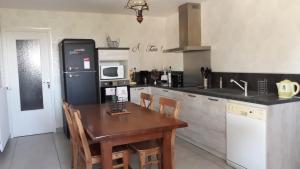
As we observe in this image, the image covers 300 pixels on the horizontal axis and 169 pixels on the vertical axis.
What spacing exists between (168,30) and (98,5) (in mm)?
1773

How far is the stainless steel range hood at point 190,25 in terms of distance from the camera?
4371mm

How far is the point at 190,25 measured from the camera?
4.41m

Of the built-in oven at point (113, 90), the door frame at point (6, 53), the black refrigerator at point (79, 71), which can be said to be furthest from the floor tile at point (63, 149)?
the built-in oven at point (113, 90)

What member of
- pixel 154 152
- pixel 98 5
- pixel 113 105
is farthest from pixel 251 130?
pixel 98 5

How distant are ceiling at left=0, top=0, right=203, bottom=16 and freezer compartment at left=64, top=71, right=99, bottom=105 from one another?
46.3 inches

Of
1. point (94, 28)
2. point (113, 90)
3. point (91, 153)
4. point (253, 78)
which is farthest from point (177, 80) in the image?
point (91, 153)

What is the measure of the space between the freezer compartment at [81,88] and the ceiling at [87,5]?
1.18m

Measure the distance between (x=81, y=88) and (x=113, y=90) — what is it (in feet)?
1.89

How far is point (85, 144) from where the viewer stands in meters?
2.30

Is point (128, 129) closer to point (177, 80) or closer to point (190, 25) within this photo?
point (177, 80)

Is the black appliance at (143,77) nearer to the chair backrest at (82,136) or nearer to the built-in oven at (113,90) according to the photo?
the built-in oven at (113,90)

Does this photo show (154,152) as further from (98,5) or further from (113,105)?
(98,5)

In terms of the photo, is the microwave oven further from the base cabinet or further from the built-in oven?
the base cabinet

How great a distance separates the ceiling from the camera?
405 centimetres
